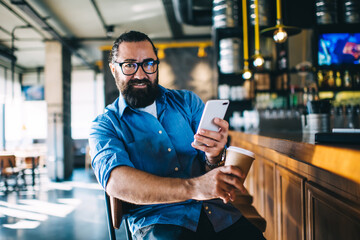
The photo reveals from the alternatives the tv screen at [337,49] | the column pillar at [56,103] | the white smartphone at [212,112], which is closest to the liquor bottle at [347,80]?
the tv screen at [337,49]

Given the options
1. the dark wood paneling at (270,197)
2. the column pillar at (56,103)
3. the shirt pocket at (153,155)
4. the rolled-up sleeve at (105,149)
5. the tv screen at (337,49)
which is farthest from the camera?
Result: the column pillar at (56,103)

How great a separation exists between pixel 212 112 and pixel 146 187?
0.35 metres

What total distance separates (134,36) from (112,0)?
4618mm

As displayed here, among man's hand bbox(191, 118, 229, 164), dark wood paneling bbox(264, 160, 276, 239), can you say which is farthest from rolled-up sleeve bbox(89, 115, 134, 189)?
dark wood paneling bbox(264, 160, 276, 239)

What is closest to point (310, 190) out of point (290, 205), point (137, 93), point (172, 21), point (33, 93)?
point (290, 205)

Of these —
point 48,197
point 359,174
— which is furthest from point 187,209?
point 48,197

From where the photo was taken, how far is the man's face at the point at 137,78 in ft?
4.42

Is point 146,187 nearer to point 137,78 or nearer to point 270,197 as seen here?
point 137,78

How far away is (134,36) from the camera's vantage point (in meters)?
1.36

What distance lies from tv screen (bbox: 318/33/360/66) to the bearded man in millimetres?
3608

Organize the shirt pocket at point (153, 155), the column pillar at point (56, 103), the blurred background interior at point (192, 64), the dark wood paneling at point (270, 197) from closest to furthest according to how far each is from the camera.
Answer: the shirt pocket at point (153, 155) < the dark wood paneling at point (270, 197) < the blurred background interior at point (192, 64) < the column pillar at point (56, 103)

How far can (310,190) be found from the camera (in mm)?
1386

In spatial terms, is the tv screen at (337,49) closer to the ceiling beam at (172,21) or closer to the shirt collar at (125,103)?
the ceiling beam at (172,21)

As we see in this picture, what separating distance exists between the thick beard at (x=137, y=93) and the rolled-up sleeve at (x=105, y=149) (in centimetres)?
14
